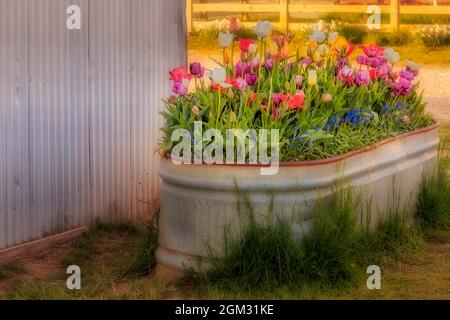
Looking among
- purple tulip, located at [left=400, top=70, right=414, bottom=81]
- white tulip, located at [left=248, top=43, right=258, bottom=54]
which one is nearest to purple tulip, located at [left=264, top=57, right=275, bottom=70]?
white tulip, located at [left=248, top=43, right=258, bottom=54]

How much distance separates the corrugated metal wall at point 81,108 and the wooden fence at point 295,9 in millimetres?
14899

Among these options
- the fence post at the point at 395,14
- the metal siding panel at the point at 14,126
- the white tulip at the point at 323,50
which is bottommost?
the metal siding panel at the point at 14,126

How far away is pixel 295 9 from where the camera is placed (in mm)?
23297

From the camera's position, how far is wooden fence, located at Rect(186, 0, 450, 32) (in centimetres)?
2212

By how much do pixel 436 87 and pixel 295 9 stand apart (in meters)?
8.01

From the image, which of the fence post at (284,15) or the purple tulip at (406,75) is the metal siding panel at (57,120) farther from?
the fence post at (284,15)

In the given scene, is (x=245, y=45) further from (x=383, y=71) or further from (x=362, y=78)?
(x=383, y=71)

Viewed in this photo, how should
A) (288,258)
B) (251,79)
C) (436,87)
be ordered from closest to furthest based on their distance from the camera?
(288,258) < (251,79) < (436,87)

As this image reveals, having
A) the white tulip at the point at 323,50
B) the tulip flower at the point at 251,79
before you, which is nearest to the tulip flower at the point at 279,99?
the tulip flower at the point at 251,79

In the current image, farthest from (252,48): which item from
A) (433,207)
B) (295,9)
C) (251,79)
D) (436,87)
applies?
(295,9)

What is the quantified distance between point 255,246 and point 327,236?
0.41 meters

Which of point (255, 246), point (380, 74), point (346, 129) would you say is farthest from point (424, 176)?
point (255, 246)

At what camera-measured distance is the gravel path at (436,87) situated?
14.1 m

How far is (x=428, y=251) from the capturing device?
626 cm
